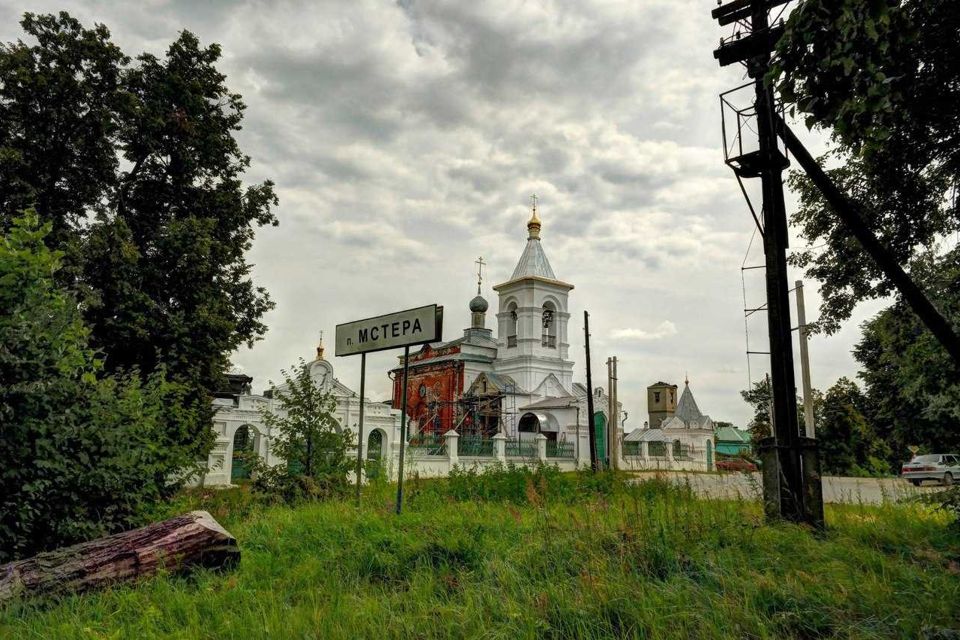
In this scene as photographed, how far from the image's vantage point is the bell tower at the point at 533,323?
37.5m

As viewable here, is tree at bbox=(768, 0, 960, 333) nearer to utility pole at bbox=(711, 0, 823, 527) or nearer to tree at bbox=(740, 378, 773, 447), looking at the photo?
utility pole at bbox=(711, 0, 823, 527)

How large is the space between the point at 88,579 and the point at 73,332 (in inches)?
88.8

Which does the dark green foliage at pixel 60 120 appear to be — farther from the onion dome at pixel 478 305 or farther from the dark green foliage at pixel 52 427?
the onion dome at pixel 478 305

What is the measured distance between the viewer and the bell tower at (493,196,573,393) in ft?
123

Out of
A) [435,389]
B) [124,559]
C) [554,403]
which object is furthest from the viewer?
[435,389]

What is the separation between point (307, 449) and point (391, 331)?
10.8 feet

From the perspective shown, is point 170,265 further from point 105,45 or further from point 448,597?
point 448,597

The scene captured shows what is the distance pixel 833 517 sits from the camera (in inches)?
260

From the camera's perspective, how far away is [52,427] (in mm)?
5363

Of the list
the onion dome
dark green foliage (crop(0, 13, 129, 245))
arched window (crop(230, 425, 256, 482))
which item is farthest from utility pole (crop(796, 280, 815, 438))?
the onion dome

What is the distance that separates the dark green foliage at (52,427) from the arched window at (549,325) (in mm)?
33664

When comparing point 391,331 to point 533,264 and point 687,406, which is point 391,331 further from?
point 687,406

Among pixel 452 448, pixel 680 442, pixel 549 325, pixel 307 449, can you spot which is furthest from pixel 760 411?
pixel 307 449

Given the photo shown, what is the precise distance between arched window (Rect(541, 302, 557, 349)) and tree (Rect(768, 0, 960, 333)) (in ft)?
99.9
